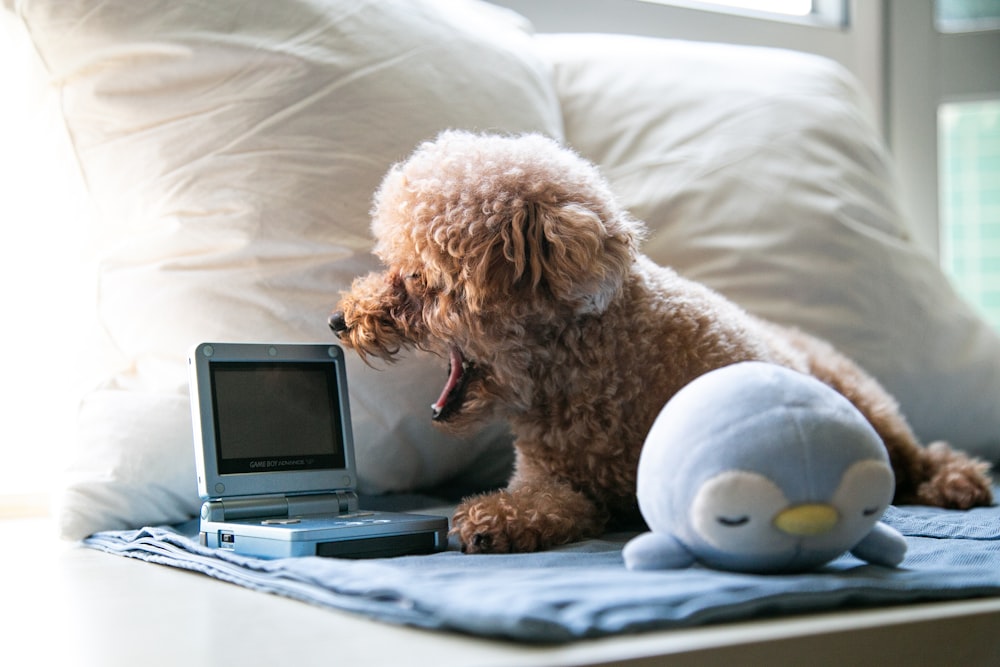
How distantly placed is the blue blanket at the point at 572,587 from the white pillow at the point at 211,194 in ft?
0.99

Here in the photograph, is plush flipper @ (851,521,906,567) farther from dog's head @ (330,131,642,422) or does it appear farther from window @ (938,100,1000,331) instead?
window @ (938,100,1000,331)

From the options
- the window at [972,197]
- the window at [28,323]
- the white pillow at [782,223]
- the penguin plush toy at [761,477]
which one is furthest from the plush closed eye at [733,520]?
the window at [972,197]

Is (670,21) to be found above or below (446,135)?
above

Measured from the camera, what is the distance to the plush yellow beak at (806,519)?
674mm

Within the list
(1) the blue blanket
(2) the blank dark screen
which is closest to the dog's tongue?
(2) the blank dark screen

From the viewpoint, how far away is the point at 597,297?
1.00 m

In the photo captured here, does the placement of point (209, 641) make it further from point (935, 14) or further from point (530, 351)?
point (935, 14)

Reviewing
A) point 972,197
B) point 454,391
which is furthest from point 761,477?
point 972,197

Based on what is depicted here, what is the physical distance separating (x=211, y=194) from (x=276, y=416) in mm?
300

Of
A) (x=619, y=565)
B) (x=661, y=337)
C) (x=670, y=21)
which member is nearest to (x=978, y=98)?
(x=670, y=21)

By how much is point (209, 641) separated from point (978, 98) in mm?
2360

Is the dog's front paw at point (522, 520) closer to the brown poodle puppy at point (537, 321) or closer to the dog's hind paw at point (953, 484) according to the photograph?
the brown poodle puppy at point (537, 321)

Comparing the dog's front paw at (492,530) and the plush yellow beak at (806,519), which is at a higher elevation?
the plush yellow beak at (806,519)

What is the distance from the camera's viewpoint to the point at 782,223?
1539 millimetres
